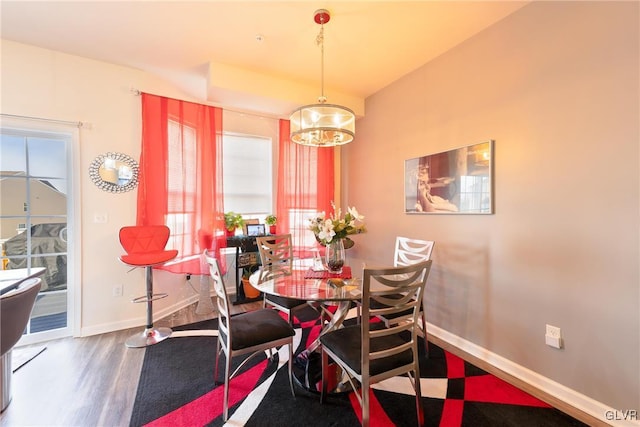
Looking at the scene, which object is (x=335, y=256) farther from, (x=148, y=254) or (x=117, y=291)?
(x=117, y=291)

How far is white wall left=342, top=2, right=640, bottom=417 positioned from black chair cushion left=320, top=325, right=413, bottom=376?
1.19 metres

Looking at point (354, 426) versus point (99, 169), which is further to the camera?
point (99, 169)

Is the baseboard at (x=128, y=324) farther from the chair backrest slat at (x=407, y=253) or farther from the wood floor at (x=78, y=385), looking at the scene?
the chair backrest slat at (x=407, y=253)

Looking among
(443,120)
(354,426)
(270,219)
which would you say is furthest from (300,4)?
(354,426)

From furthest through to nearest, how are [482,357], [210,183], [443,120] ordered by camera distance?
1. [210,183]
2. [443,120]
3. [482,357]

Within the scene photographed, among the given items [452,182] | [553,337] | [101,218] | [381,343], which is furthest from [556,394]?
[101,218]

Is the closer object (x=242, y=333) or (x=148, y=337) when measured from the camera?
(x=242, y=333)

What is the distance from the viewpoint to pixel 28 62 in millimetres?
2488

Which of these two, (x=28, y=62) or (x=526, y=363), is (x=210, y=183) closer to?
(x=28, y=62)

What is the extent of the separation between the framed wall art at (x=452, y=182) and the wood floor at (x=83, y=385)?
137 cm

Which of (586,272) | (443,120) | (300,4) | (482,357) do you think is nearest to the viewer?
(586,272)

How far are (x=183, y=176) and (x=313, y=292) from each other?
8.05 feet

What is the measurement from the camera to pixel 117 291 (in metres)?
2.90

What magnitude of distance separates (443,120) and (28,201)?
4.28 metres
